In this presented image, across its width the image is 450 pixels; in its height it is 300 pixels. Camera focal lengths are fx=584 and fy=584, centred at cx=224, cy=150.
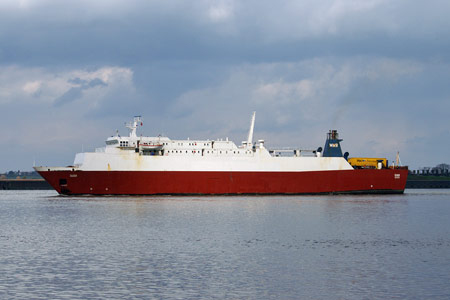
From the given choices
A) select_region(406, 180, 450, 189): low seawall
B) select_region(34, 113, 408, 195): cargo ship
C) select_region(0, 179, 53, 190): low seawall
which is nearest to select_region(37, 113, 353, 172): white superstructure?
select_region(34, 113, 408, 195): cargo ship

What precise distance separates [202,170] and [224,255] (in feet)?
95.8

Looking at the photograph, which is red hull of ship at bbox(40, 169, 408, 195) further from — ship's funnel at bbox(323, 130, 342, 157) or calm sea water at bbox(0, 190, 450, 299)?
calm sea water at bbox(0, 190, 450, 299)

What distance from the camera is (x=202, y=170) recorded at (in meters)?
48.4

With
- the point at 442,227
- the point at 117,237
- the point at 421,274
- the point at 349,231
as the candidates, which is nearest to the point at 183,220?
the point at 117,237

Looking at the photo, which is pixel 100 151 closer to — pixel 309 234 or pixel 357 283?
pixel 309 234

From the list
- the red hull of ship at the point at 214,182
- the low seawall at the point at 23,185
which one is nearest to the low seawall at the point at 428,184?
the red hull of ship at the point at 214,182

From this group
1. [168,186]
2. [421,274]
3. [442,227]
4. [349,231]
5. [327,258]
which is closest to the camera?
[421,274]

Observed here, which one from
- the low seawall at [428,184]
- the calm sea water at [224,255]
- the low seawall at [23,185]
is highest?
the low seawall at [428,184]

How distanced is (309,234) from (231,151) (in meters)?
24.6

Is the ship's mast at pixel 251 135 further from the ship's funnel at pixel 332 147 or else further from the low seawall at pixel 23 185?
the low seawall at pixel 23 185

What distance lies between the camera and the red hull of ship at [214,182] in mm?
47719

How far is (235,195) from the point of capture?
51.0 m

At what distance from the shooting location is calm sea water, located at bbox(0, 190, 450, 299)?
14250 millimetres

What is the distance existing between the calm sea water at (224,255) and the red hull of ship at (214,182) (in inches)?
506
